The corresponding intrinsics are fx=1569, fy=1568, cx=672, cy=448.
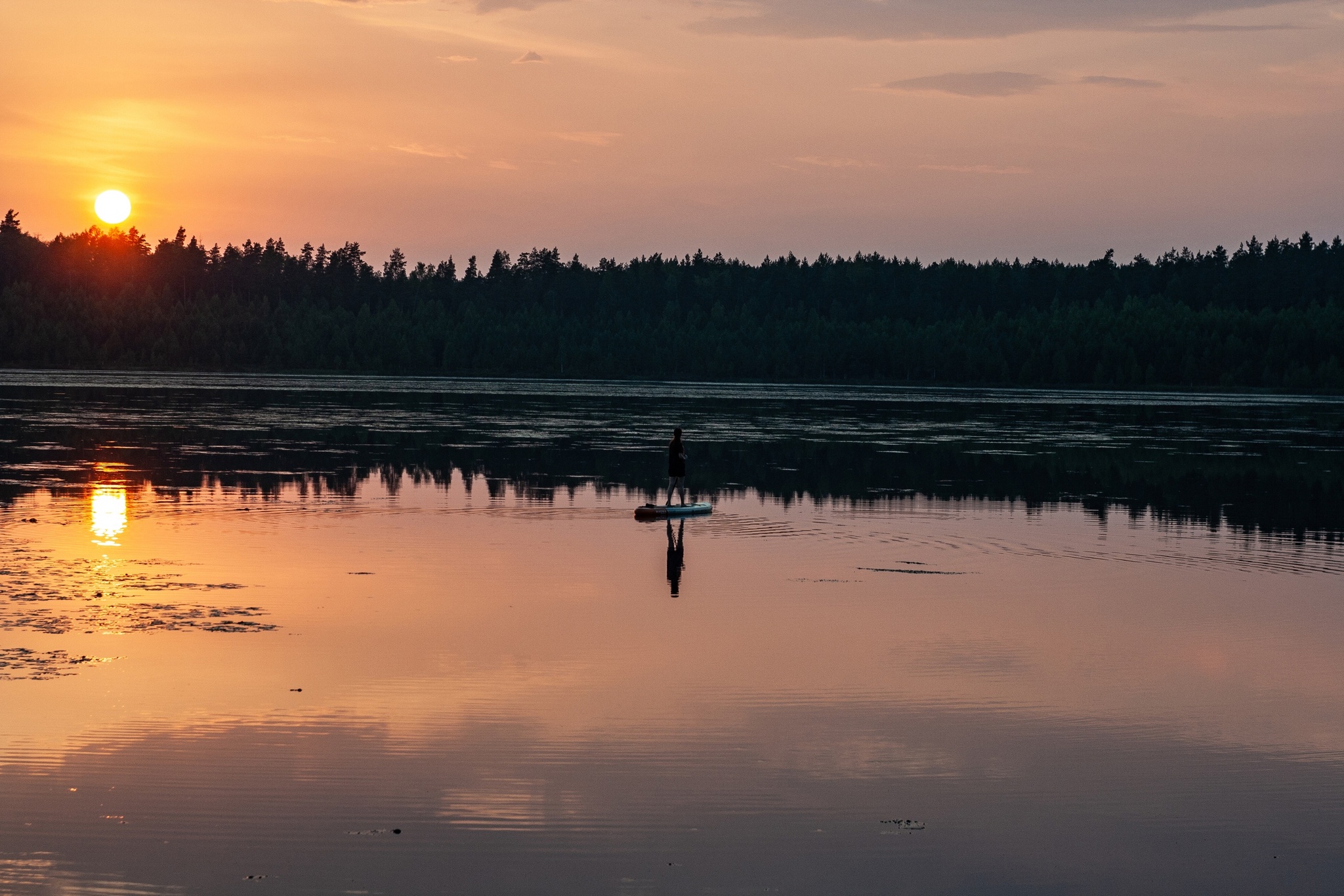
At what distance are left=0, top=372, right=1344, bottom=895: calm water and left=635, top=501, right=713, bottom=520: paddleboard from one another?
896mm

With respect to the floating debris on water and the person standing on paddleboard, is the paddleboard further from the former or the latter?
the floating debris on water

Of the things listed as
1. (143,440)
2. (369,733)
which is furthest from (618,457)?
(369,733)

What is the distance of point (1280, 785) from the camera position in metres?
15.2

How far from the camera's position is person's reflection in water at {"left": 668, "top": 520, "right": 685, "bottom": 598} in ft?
89.2

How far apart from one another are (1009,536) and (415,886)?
997 inches

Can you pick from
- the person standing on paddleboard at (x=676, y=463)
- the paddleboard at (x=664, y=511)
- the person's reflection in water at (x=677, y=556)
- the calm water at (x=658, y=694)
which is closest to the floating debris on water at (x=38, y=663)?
the calm water at (x=658, y=694)

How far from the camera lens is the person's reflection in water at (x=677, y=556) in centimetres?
2719

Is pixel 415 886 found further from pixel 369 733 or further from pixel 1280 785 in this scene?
pixel 1280 785

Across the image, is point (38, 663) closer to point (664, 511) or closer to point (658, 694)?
point (658, 694)

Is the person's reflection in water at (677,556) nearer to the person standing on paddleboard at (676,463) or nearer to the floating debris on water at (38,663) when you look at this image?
the person standing on paddleboard at (676,463)

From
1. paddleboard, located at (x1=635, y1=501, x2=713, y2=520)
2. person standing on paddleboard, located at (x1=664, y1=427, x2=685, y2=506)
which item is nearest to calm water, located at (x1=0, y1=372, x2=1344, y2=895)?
paddleboard, located at (x1=635, y1=501, x2=713, y2=520)

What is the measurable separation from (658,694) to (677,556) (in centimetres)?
1251

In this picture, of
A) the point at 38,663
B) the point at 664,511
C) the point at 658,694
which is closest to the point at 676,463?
the point at 664,511

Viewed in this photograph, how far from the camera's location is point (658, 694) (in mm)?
18281
